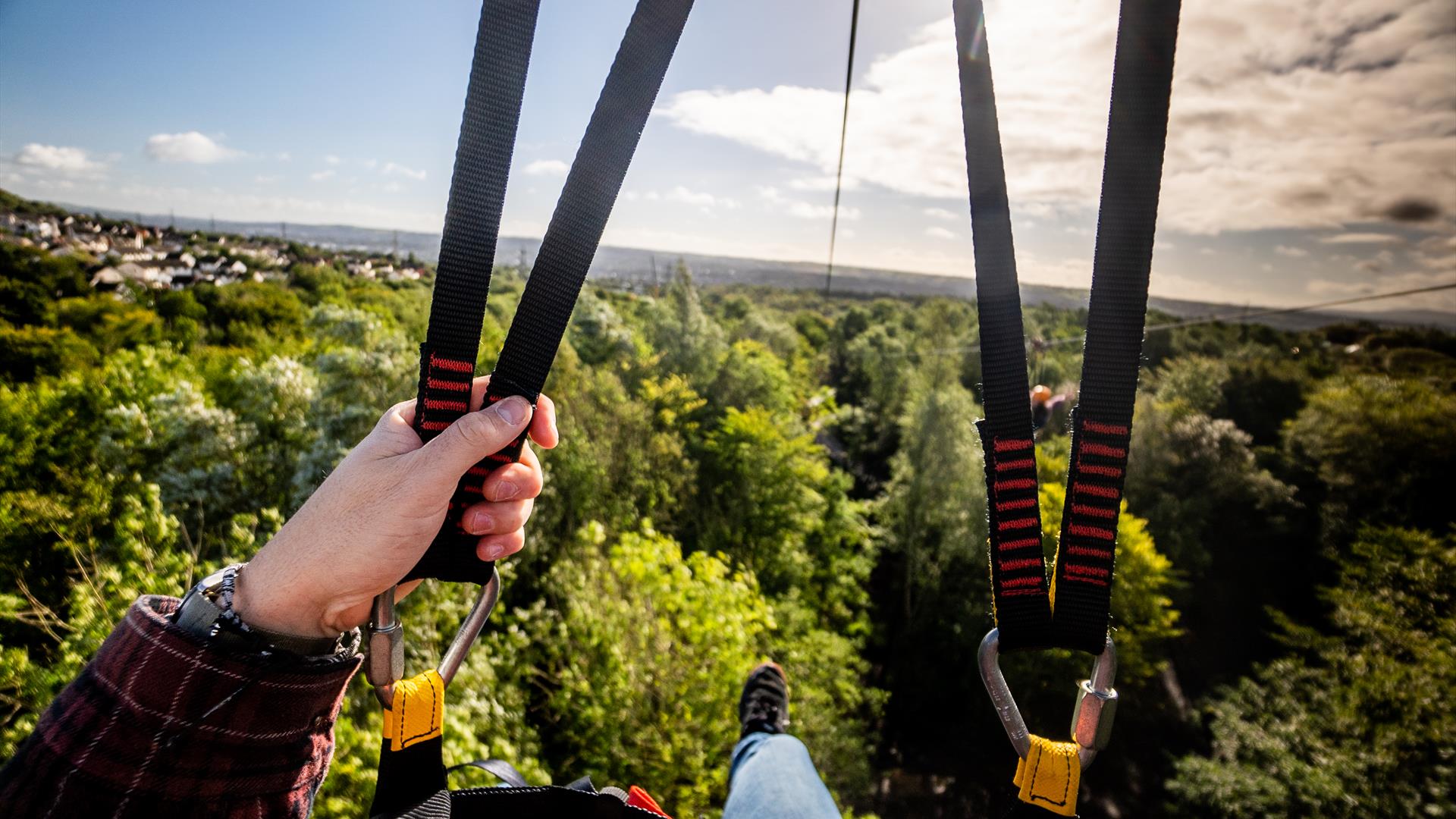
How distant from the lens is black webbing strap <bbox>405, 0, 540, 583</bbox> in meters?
1.07

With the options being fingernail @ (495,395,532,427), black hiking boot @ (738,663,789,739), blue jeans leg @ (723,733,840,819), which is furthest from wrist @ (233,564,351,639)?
black hiking boot @ (738,663,789,739)

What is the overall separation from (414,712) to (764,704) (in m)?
4.52

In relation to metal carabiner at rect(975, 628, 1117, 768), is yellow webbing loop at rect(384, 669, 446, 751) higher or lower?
lower

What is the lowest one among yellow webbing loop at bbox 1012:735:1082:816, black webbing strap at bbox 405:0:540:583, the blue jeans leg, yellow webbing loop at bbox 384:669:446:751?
the blue jeans leg

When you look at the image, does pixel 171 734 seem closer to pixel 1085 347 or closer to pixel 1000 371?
pixel 1000 371

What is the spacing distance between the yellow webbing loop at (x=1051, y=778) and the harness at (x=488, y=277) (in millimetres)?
608

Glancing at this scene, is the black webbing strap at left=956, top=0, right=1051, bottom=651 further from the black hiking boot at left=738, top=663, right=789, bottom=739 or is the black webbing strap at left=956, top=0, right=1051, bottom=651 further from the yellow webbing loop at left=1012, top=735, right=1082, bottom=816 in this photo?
the black hiking boot at left=738, top=663, right=789, bottom=739

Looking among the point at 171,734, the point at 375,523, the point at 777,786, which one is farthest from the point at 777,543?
the point at 171,734

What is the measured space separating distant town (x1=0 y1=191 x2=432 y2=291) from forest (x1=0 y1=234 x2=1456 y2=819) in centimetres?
97

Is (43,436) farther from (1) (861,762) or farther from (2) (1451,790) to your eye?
(2) (1451,790)

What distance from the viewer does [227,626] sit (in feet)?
3.22

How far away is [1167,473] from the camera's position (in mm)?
28516

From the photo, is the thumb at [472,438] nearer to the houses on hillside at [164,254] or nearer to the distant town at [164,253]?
the distant town at [164,253]

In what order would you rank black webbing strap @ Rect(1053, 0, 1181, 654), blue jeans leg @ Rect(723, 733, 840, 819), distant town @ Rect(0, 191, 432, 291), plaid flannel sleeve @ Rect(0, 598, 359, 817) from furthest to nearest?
distant town @ Rect(0, 191, 432, 291), blue jeans leg @ Rect(723, 733, 840, 819), black webbing strap @ Rect(1053, 0, 1181, 654), plaid flannel sleeve @ Rect(0, 598, 359, 817)
